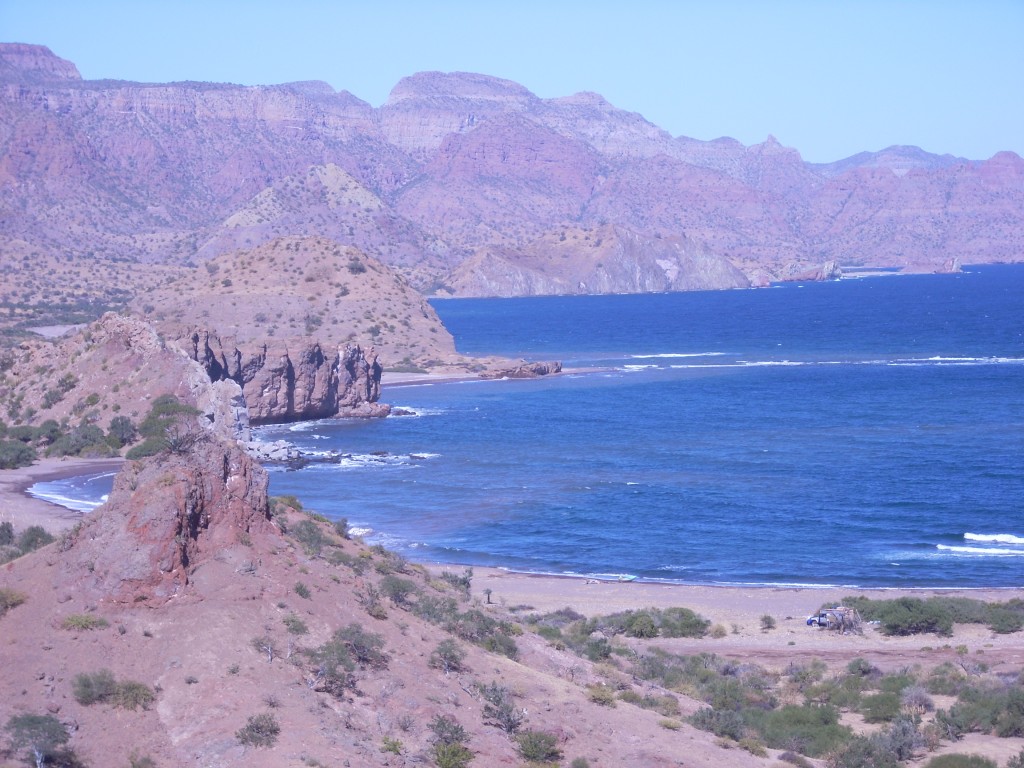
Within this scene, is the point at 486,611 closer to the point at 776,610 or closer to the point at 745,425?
the point at 776,610

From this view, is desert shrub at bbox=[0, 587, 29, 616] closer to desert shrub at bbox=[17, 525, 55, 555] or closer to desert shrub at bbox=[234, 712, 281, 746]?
desert shrub at bbox=[234, 712, 281, 746]

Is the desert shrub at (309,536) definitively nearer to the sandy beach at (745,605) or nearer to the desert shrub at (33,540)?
the desert shrub at (33,540)

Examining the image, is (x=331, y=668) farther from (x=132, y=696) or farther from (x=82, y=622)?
(x=82, y=622)

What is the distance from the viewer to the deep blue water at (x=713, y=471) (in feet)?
136

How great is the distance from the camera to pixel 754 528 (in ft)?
147

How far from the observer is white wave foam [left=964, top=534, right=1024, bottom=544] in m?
41.8

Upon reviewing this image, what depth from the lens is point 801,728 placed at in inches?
862

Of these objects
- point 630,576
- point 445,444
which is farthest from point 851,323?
point 630,576

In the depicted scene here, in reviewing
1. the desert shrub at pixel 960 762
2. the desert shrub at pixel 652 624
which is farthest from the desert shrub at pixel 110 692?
the desert shrub at pixel 652 624

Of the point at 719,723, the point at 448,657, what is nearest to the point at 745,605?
the point at 719,723

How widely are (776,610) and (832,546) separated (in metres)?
8.27

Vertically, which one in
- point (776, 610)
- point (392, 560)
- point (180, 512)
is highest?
point (180, 512)

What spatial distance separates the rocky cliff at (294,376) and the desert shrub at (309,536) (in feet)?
150

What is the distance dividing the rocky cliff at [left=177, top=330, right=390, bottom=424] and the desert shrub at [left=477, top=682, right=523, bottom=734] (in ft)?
173
